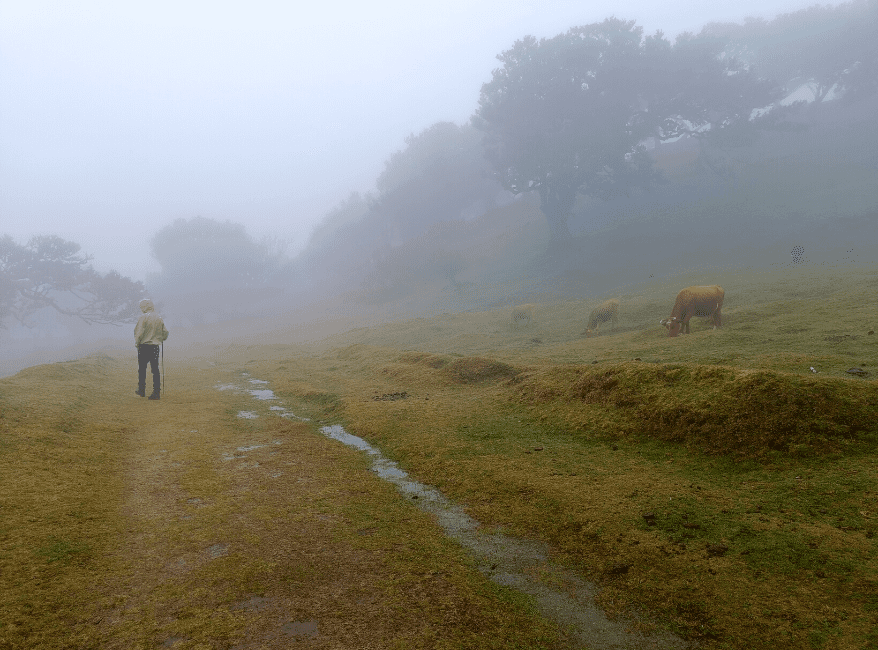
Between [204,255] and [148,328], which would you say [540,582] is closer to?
[148,328]

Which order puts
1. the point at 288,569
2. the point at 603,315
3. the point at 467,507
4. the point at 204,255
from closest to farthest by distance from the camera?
the point at 288,569
the point at 467,507
the point at 603,315
the point at 204,255

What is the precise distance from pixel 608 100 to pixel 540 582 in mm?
64535

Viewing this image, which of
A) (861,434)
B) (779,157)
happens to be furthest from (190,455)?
(779,157)

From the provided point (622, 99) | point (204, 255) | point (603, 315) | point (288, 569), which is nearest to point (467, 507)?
point (288, 569)

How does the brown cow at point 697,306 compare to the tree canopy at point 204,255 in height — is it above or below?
below

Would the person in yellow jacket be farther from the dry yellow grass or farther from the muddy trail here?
the muddy trail

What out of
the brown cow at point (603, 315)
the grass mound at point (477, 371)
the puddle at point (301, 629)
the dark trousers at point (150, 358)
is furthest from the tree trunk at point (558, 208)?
the puddle at point (301, 629)

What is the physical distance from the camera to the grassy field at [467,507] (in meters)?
3.99

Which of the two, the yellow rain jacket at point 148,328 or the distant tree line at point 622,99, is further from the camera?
the distant tree line at point 622,99

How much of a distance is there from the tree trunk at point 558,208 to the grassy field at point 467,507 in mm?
50236

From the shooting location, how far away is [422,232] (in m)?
96.6

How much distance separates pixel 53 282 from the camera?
5941 cm

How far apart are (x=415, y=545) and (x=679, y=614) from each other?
269 cm

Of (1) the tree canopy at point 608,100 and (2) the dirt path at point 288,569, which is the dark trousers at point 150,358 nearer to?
(2) the dirt path at point 288,569
